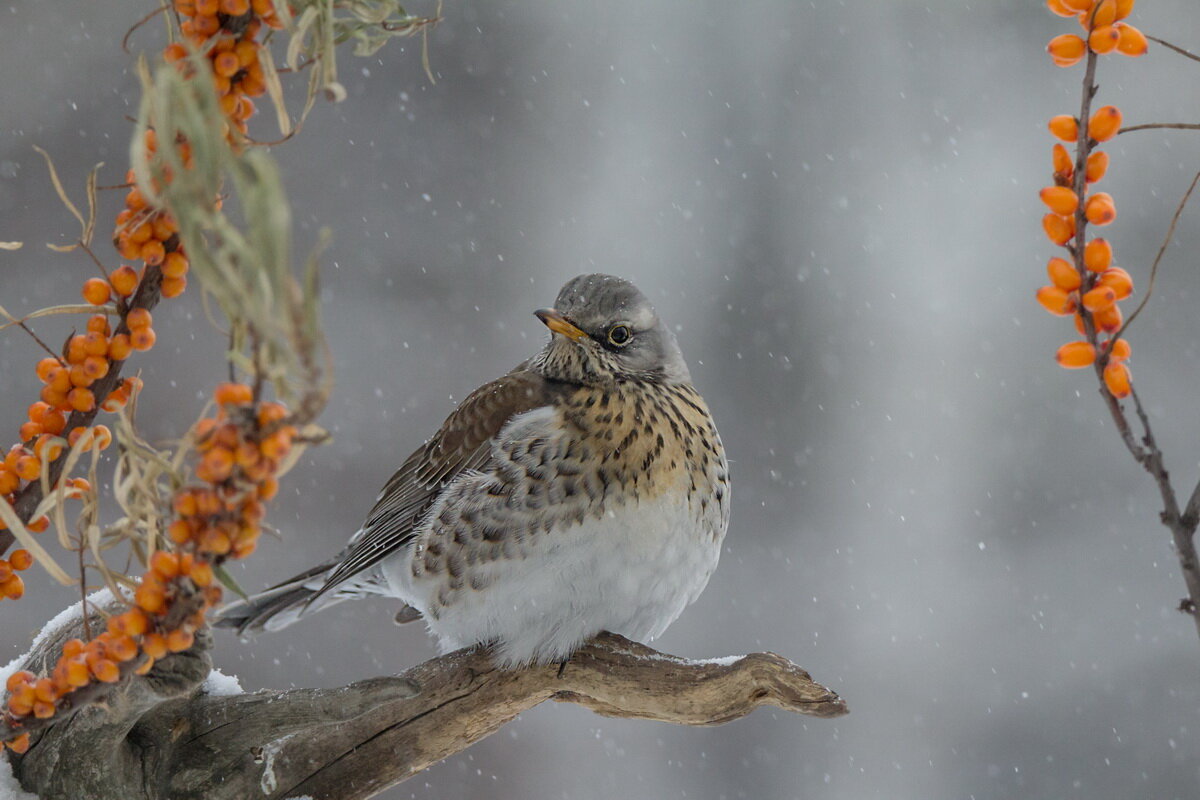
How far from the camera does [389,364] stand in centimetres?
479

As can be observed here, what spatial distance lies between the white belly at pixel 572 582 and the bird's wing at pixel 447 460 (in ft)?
0.63

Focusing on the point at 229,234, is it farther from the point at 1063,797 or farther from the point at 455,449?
the point at 1063,797

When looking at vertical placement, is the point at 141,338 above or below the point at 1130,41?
below

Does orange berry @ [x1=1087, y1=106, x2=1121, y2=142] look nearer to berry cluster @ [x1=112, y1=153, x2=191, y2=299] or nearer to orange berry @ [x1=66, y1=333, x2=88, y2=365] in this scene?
berry cluster @ [x1=112, y1=153, x2=191, y2=299]

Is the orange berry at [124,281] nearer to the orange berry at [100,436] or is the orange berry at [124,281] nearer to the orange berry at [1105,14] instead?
the orange berry at [100,436]

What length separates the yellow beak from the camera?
6.89 ft

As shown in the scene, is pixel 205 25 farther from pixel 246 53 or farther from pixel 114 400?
pixel 114 400

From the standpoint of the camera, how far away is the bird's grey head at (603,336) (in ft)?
7.15

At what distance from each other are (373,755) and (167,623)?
110cm

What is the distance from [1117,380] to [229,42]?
691 millimetres

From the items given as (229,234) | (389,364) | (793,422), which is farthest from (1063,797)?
(229,234)

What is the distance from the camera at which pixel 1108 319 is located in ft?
2.69

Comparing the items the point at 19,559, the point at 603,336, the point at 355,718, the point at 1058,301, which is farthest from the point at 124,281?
the point at 603,336

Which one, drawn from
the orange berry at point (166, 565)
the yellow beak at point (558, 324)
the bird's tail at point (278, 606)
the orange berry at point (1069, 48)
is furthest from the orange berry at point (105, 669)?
the yellow beak at point (558, 324)
